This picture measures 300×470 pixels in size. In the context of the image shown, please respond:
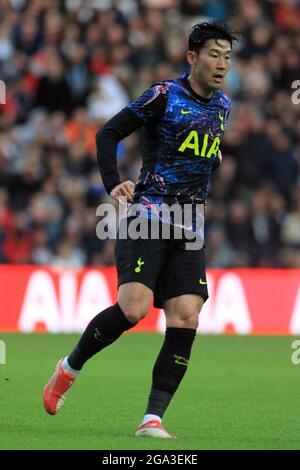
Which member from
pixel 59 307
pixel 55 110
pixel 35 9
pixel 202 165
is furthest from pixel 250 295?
pixel 202 165

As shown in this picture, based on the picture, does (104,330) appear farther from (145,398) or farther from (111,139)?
(145,398)

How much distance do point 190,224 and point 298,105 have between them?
11.7m

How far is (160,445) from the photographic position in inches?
255

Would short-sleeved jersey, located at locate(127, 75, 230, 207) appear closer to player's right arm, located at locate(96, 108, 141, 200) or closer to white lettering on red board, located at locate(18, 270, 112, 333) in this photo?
player's right arm, located at locate(96, 108, 141, 200)

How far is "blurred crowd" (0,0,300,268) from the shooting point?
1673 cm

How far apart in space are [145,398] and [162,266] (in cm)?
219

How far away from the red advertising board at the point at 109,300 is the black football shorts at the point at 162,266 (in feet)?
26.9

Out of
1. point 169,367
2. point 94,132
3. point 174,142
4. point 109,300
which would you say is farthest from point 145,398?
point 94,132

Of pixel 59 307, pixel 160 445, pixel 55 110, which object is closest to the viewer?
pixel 160 445

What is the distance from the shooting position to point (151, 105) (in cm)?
710

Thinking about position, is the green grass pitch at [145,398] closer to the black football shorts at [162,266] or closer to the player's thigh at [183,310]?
the player's thigh at [183,310]

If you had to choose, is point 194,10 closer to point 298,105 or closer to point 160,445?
point 298,105

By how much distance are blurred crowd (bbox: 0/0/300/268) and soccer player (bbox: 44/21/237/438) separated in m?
9.29

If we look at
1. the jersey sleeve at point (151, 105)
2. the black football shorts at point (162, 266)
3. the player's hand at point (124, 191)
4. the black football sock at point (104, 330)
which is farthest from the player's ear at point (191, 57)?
the black football sock at point (104, 330)
